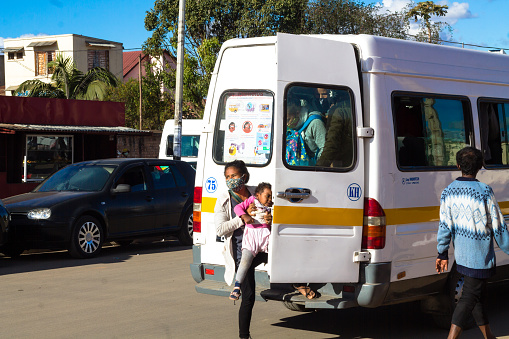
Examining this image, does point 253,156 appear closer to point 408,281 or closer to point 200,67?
point 408,281

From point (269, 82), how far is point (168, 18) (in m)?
37.6

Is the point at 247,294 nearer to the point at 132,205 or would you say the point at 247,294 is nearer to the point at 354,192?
the point at 354,192

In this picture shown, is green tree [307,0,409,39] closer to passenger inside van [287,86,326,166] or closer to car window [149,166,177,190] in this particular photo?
car window [149,166,177,190]

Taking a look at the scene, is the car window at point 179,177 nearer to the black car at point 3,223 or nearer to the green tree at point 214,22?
the black car at point 3,223

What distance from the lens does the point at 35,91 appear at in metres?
36.3

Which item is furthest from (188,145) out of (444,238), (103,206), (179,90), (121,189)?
(444,238)

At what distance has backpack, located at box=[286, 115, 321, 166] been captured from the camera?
6.03 metres

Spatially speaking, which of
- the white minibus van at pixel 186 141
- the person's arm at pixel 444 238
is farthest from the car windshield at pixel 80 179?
the white minibus van at pixel 186 141

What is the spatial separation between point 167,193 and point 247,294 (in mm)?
7440

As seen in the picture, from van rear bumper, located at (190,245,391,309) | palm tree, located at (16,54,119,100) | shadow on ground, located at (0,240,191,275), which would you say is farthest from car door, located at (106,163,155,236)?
palm tree, located at (16,54,119,100)

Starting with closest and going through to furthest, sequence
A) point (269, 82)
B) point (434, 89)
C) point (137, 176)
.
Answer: point (269, 82) < point (434, 89) < point (137, 176)

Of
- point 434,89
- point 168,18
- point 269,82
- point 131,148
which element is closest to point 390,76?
point 434,89

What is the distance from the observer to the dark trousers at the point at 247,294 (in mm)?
5984

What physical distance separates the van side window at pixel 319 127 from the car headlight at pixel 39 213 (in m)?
6.67
